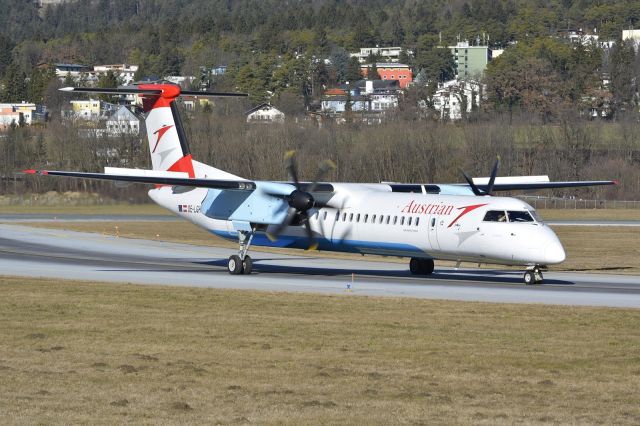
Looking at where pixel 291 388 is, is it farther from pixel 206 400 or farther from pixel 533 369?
pixel 533 369

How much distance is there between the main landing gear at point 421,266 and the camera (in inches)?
1433

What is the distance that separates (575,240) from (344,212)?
23.5 meters

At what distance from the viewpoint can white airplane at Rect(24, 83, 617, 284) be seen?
31.6 meters

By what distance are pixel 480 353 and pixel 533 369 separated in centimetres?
176

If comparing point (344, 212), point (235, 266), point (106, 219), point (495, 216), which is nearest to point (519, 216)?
point (495, 216)

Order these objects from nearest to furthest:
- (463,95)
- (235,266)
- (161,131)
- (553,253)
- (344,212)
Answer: (553,253) < (344,212) < (235,266) < (161,131) < (463,95)

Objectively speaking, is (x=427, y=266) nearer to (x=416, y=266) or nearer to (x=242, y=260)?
(x=416, y=266)

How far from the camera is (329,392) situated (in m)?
17.3

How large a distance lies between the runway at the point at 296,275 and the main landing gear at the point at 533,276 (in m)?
0.21

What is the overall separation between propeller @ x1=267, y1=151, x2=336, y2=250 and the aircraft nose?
7.21m

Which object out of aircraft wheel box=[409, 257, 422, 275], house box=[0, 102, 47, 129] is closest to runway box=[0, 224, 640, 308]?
aircraft wheel box=[409, 257, 422, 275]

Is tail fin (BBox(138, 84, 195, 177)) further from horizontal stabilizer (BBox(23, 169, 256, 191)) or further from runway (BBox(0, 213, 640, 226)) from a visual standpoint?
runway (BBox(0, 213, 640, 226))

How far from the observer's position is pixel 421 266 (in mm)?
36469

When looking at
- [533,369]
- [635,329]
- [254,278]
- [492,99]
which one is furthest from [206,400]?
[492,99]
